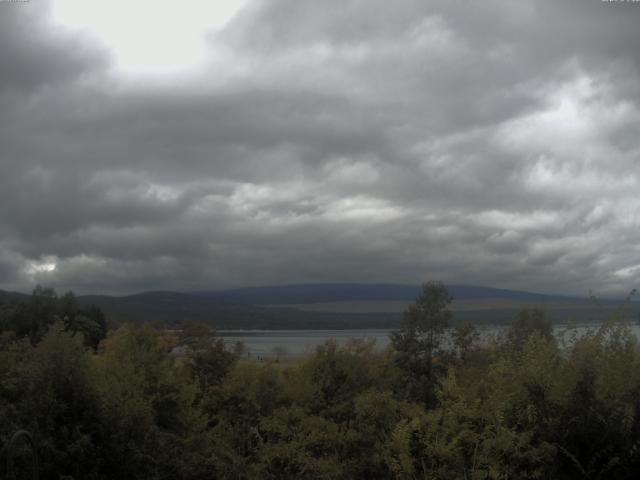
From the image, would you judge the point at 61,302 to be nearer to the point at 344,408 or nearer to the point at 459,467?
the point at 344,408

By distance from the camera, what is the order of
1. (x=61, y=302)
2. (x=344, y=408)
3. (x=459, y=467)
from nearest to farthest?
1. (x=459, y=467)
2. (x=344, y=408)
3. (x=61, y=302)

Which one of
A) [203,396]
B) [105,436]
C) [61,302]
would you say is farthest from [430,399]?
[61,302]

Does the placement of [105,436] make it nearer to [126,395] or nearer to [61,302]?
[126,395]

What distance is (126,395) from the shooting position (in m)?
15.3

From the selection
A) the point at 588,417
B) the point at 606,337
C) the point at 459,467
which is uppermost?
the point at 606,337

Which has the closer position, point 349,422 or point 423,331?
point 349,422

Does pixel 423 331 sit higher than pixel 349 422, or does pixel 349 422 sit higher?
pixel 423 331

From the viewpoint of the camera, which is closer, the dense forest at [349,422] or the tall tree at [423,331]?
the dense forest at [349,422]

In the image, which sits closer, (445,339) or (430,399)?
(430,399)

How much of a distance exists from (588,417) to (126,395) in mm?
8987

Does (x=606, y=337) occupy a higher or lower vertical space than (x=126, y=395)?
higher

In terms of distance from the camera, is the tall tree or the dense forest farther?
the tall tree

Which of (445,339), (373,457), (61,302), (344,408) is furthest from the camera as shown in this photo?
(61,302)

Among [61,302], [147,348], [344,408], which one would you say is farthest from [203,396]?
[61,302]
